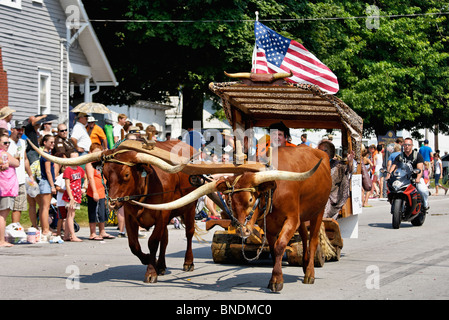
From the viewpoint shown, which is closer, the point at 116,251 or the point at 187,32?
the point at 116,251

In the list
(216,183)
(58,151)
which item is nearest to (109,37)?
(58,151)

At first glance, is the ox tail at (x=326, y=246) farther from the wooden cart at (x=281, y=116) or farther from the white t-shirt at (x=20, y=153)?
the white t-shirt at (x=20, y=153)

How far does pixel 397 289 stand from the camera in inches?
350

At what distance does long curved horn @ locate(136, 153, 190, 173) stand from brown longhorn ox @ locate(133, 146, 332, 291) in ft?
1.59

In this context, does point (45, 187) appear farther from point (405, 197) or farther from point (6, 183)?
point (405, 197)

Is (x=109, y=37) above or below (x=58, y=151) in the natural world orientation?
above

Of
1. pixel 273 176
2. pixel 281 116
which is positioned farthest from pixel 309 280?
pixel 281 116

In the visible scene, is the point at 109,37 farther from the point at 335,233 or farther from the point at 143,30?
the point at 335,233

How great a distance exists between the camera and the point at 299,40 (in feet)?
98.1

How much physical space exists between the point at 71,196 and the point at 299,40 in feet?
57.7

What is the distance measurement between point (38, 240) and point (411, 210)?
876cm

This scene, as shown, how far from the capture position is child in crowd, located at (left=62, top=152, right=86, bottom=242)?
14398 millimetres

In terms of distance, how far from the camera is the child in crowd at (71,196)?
14.4 m

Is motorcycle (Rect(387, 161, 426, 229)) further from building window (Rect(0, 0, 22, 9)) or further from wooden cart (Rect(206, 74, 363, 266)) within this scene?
building window (Rect(0, 0, 22, 9))
